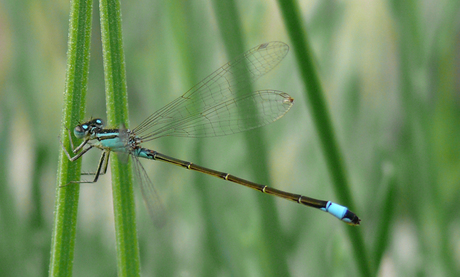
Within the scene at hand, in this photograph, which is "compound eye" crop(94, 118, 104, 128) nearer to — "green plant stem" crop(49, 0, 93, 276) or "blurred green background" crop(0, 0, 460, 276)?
"blurred green background" crop(0, 0, 460, 276)

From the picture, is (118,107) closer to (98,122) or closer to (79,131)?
(79,131)

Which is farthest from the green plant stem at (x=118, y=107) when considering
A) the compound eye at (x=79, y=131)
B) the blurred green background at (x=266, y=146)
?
the blurred green background at (x=266, y=146)

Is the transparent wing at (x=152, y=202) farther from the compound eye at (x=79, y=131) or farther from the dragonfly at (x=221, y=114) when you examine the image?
the compound eye at (x=79, y=131)

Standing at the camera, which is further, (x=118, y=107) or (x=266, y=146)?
(x=266, y=146)

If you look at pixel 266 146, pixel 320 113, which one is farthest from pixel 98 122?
pixel 320 113

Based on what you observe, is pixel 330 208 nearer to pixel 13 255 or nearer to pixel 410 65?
pixel 410 65

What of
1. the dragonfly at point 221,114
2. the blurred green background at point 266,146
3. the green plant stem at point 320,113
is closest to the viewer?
the green plant stem at point 320,113

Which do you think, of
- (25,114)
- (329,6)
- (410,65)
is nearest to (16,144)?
(25,114)
